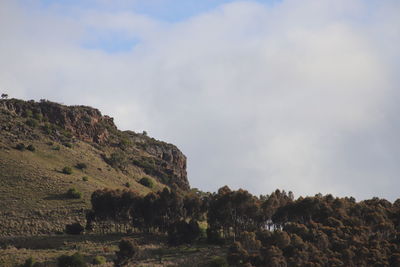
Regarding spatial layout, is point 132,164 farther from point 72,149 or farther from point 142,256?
point 142,256

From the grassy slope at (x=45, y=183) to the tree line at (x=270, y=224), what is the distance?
7.32 metres

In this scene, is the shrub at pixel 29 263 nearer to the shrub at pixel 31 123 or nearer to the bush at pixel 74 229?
the bush at pixel 74 229

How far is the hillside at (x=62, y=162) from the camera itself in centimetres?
10019

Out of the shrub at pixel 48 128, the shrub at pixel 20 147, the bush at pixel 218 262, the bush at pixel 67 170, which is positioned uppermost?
the shrub at pixel 48 128

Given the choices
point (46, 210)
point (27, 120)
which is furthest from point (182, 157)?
point (46, 210)

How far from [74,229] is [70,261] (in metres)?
22.8

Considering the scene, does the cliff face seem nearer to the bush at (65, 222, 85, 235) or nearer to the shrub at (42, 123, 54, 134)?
the shrub at (42, 123, 54, 134)

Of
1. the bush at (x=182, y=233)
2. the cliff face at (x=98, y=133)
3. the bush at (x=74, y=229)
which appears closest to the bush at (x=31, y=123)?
the cliff face at (x=98, y=133)

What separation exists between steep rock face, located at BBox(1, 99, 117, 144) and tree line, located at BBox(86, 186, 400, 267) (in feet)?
202

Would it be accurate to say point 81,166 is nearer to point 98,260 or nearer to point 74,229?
point 74,229

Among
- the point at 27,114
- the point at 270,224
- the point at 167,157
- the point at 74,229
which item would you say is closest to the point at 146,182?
the point at 167,157

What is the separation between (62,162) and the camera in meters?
129

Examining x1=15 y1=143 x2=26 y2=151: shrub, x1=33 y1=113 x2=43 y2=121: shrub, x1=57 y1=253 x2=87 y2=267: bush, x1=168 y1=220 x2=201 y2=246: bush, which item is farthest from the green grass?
x1=33 y1=113 x2=43 y2=121: shrub

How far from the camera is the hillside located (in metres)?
100
